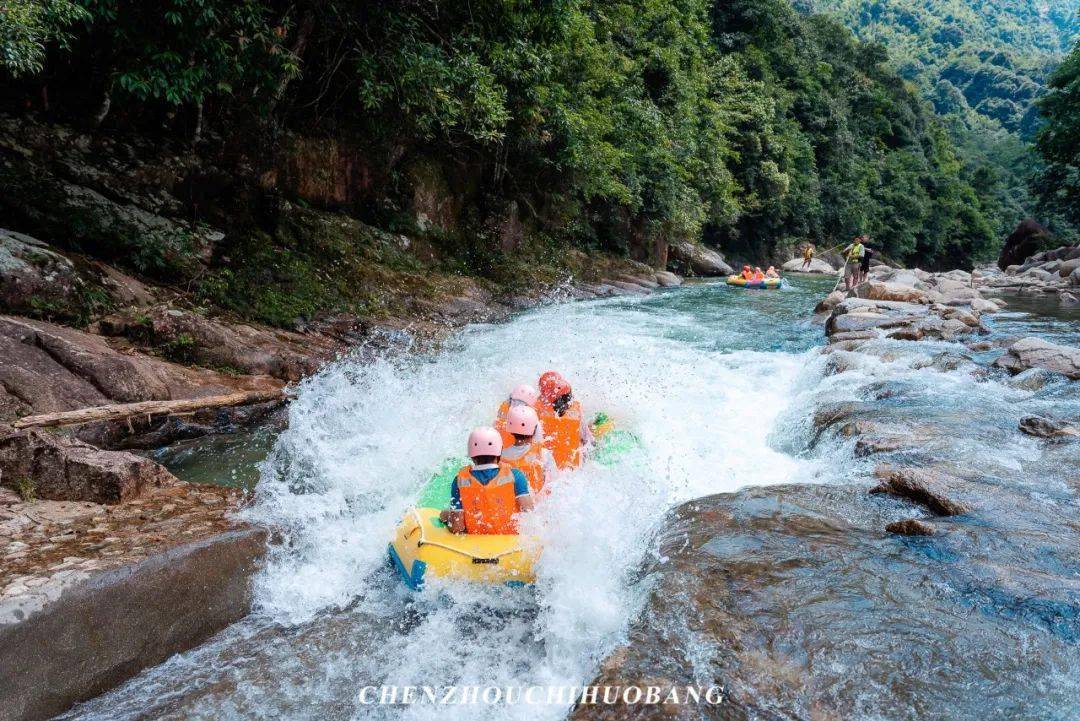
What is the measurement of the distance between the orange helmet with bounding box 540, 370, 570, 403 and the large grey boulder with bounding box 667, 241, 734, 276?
2070cm

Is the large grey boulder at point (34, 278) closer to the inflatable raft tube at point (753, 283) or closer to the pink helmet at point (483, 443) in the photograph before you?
the pink helmet at point (483, 443)

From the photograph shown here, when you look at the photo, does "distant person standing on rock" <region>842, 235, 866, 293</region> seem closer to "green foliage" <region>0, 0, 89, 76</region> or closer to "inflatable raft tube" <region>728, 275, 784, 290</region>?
"inflatable raft tube" <region>728, 275, 784, 290</region>

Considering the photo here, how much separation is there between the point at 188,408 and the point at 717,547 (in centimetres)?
524

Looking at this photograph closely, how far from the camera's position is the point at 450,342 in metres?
11.0

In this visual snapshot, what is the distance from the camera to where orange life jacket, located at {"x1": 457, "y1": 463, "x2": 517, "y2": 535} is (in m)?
4.21

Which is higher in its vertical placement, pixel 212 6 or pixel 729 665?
pixel 212 6

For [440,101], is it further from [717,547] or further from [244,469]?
[717,547]

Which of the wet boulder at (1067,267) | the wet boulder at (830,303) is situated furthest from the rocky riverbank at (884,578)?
the wet boulder at (1067,267)


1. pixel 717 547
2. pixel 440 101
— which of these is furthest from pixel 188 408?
pixel 440 101

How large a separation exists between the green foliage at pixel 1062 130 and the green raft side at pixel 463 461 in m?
25.3

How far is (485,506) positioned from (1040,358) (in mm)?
7865

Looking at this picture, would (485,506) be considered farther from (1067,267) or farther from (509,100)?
(1067,267)

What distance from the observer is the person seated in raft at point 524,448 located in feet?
15.6

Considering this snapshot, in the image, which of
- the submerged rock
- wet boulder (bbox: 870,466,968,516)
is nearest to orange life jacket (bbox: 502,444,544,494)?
the submerged rock
